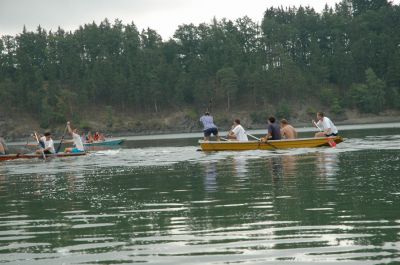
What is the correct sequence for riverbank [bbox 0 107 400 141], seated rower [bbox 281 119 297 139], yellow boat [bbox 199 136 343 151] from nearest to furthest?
yellow boat [bbox 199 136 343 151], seated rower [bbox 281 119 297 139], riverbank [bbox 0 107 400 141]

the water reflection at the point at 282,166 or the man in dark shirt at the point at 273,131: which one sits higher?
the man in dark shirt at the point at 273,131

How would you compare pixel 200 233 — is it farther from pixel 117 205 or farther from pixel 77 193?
pixel 77 193

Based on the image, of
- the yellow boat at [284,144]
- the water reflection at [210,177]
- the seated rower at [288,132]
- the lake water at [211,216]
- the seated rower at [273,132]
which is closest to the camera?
the lake water at [211,216]

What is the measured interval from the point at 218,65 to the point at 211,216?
4962 inches

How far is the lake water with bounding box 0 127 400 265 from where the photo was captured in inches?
331

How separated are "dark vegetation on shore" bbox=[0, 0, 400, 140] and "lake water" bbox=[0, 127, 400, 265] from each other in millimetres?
98078

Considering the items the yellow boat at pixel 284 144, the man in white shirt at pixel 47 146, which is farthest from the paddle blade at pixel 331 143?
the man in white shirt at pixel 47 146

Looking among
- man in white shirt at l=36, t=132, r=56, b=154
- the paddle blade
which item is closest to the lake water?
the paddle blade

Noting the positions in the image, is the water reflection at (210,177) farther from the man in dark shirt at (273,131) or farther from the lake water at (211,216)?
the man in dark shirt at (273,131)

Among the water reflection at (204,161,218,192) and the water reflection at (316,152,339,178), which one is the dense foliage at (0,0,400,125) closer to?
the water reflection at (316,152,339,178)

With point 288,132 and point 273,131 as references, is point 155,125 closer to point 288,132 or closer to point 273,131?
point 288,132

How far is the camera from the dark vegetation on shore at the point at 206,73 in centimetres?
12375

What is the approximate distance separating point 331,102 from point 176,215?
4495 inches

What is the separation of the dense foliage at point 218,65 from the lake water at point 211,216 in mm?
100720
